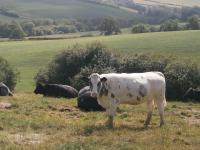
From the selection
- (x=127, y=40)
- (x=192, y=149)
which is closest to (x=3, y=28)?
(x=127, y=40)

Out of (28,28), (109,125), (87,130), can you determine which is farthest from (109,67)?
(28,28)

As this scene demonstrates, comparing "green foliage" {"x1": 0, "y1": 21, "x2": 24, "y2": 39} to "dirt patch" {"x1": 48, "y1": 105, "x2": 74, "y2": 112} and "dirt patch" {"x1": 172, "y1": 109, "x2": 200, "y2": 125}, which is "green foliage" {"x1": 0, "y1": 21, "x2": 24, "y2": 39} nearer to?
"dirt patch" {"x1": 48, "y1": 105, "x2": 74, "y2": 112}

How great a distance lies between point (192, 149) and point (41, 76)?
53828 mm

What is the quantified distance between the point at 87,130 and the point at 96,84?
7.21 ft

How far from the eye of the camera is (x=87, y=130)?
725 inches

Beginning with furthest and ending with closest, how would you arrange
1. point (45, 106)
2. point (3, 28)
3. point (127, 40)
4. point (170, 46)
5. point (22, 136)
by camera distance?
point (3, 28), point (127, 40), point (170, 46), point (45, 106), point (22, 136)

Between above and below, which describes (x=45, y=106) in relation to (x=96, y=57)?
above

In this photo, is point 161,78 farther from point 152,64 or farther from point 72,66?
point 72,66

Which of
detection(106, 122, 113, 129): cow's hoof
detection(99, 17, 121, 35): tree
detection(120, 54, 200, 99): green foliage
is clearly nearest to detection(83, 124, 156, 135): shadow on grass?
detection(106, 122, 113, 129): cow's hoof

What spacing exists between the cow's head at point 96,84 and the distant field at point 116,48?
59767 mm

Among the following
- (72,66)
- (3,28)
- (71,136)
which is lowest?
(3,28)

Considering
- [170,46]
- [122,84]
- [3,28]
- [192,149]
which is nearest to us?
[192,149]

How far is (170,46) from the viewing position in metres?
92.2

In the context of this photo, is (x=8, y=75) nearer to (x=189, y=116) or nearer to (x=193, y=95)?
(x=193, y=95)
